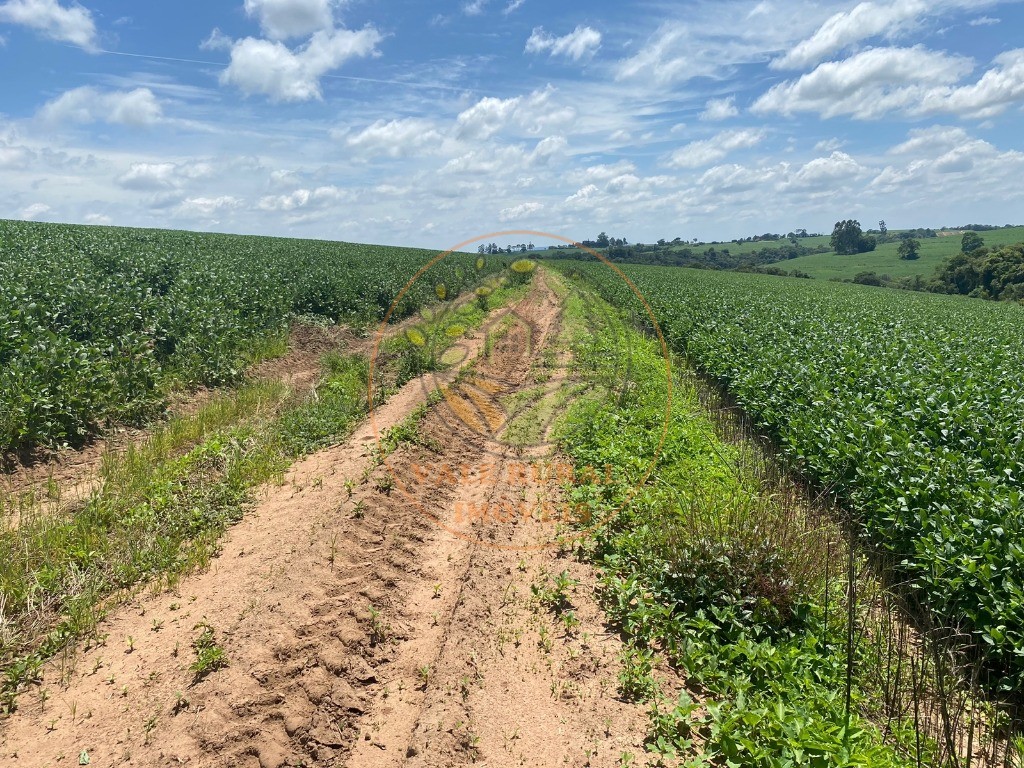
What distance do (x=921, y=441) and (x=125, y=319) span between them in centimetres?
1393

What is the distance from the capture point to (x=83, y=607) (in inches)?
185

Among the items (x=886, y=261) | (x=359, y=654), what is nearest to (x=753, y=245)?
(x=886, y=261)

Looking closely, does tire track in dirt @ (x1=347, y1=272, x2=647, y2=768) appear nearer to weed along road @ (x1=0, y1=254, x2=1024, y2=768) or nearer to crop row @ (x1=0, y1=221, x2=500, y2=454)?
weed along road @ (x1=0, y1=254, x2=1024, y2=768)

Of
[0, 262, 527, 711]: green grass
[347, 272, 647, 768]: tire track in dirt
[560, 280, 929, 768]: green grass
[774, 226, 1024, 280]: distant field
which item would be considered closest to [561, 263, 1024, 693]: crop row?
[560, 280, 929, 768]: green grass

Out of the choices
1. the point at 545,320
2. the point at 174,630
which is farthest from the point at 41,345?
the point at 545,320

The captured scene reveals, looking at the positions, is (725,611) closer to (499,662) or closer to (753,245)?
(499,662)

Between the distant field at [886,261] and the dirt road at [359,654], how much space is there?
255 feet

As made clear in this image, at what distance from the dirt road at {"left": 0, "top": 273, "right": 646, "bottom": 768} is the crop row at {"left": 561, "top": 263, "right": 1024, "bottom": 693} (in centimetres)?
286

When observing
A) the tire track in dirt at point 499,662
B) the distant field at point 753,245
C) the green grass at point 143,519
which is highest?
the distant field at point 753,245

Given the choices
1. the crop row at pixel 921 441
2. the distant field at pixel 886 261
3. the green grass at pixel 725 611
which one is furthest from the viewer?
the distant field at pixel 886 261

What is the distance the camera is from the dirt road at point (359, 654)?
12.1ft

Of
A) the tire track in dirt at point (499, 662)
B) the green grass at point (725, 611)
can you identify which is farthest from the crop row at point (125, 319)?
the green grass at point (725, 611)

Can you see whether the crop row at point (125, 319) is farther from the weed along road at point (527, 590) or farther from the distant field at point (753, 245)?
the distant field at point (753, 245)

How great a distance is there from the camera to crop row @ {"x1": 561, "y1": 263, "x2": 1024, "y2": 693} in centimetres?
449
